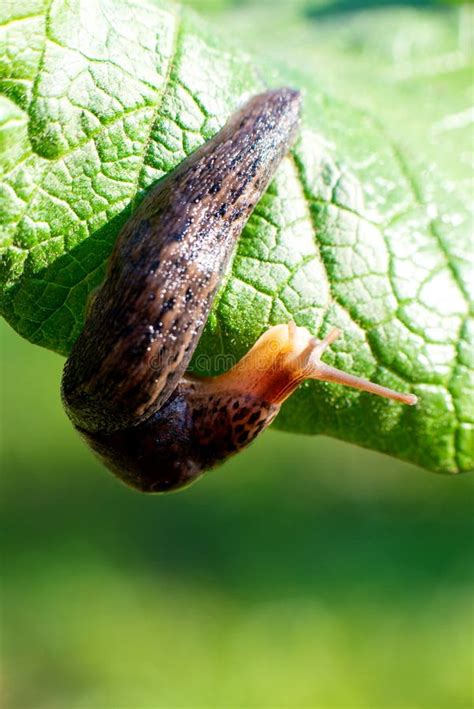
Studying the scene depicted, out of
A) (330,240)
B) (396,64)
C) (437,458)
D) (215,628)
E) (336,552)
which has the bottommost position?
(215,628)

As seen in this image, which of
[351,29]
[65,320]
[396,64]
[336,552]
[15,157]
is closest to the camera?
[15,157]

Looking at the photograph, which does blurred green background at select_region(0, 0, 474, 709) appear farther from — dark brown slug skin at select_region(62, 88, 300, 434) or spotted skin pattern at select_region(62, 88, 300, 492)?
dark brown slug skin at select_region(62, 88, 300, 434)

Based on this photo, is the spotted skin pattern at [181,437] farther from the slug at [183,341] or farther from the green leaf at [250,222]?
the green leaf at [250,222]

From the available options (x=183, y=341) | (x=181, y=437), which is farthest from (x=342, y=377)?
(x=181, y=437)

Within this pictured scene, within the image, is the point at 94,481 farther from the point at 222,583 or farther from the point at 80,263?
the point at 80,263

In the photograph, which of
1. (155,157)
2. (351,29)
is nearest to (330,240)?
(155,157)

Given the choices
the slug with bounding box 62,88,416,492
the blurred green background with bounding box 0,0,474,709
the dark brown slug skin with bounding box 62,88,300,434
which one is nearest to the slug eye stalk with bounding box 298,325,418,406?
the slug with bounding box 62,88,416,492

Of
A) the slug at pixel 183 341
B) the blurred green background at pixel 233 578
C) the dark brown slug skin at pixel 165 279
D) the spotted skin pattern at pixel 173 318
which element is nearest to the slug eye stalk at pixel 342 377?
the slug at pixel 183 341
